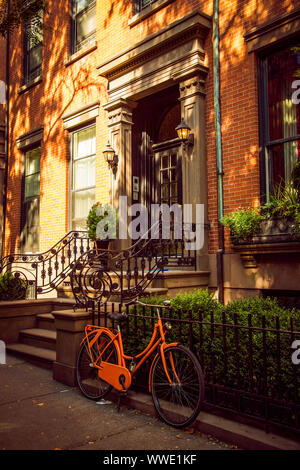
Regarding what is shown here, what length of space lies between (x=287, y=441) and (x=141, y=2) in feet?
30.9

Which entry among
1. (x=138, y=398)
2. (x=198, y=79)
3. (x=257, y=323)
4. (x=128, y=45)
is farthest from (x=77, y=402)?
(x=128, y=45)

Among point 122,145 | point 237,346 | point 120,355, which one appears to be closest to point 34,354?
point 120,355

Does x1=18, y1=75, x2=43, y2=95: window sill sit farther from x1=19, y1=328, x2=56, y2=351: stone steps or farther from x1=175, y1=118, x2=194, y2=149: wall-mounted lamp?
x1=19, y1=328, x2=56, y2=351: stone steps

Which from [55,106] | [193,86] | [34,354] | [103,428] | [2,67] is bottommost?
[103,428]

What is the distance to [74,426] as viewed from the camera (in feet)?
12.5

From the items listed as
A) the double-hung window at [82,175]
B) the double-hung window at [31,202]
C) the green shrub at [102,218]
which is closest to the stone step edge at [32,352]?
the green shrub at [102,218]

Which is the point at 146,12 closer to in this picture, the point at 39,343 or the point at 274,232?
the point at 274,232

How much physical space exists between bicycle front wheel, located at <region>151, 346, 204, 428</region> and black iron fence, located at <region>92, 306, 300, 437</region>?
202 mm

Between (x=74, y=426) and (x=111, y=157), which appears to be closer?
(x=74, y=426)

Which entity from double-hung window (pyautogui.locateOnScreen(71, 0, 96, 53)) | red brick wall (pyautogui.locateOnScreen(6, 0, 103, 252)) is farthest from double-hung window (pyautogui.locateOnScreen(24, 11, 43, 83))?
double-hung window (pyautogui.locateOnScreen(71, 0, 96, 53))

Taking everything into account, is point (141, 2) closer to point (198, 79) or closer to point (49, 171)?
point (198, 79)

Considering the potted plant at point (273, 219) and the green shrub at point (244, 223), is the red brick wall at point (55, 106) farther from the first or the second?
the potted plant at point (273, 219)

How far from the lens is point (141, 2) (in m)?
9.36

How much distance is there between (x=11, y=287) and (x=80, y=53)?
6.55 metres
